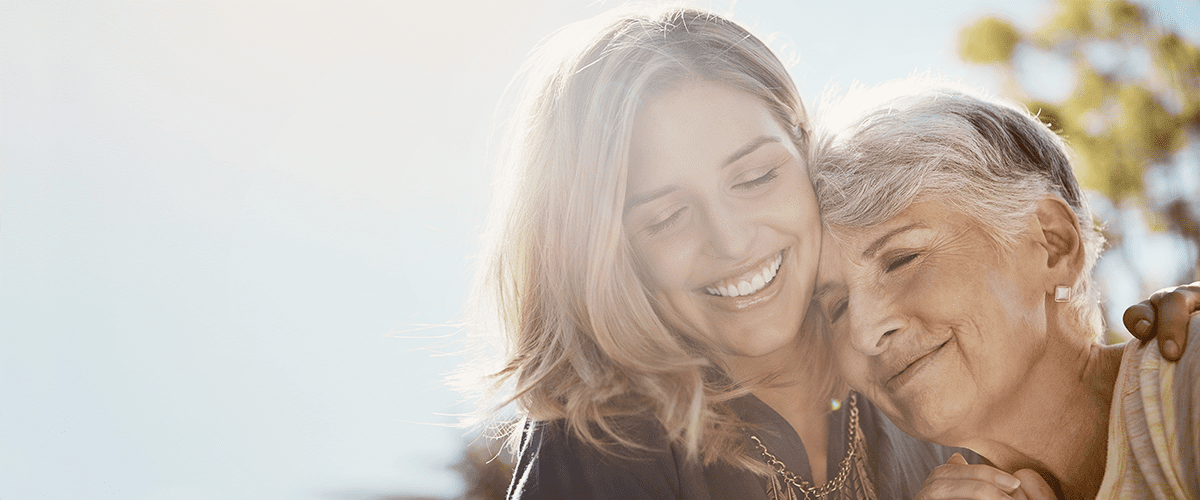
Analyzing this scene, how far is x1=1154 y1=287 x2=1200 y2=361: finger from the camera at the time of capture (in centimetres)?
144

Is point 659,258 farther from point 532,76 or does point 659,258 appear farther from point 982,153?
point 982,153

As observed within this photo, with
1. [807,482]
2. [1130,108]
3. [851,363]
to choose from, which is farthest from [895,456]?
[1130,108]

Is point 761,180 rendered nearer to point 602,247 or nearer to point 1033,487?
point 602,247

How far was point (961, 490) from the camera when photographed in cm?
171

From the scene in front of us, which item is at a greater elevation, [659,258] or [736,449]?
[659,258]

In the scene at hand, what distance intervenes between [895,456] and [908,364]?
1.73ft

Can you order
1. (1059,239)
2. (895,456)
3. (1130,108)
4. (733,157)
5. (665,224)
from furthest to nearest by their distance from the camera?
(1130,108), (895,456), (665,224), (733,157), (1059,239)

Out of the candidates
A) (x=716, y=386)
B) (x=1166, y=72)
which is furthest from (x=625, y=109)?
(x=1166, y=72)

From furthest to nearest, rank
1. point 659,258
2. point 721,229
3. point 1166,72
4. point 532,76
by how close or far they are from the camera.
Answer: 1. point 1166,72
2. point 532,76
3. point 659,258
4. point 721,229

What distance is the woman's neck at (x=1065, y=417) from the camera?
A: 5.65ft

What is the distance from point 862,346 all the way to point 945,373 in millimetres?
181

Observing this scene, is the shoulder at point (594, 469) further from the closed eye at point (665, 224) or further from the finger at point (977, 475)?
the finger at point (977, 475)

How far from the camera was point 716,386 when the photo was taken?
215 centimetres

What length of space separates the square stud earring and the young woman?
53 centimetres
